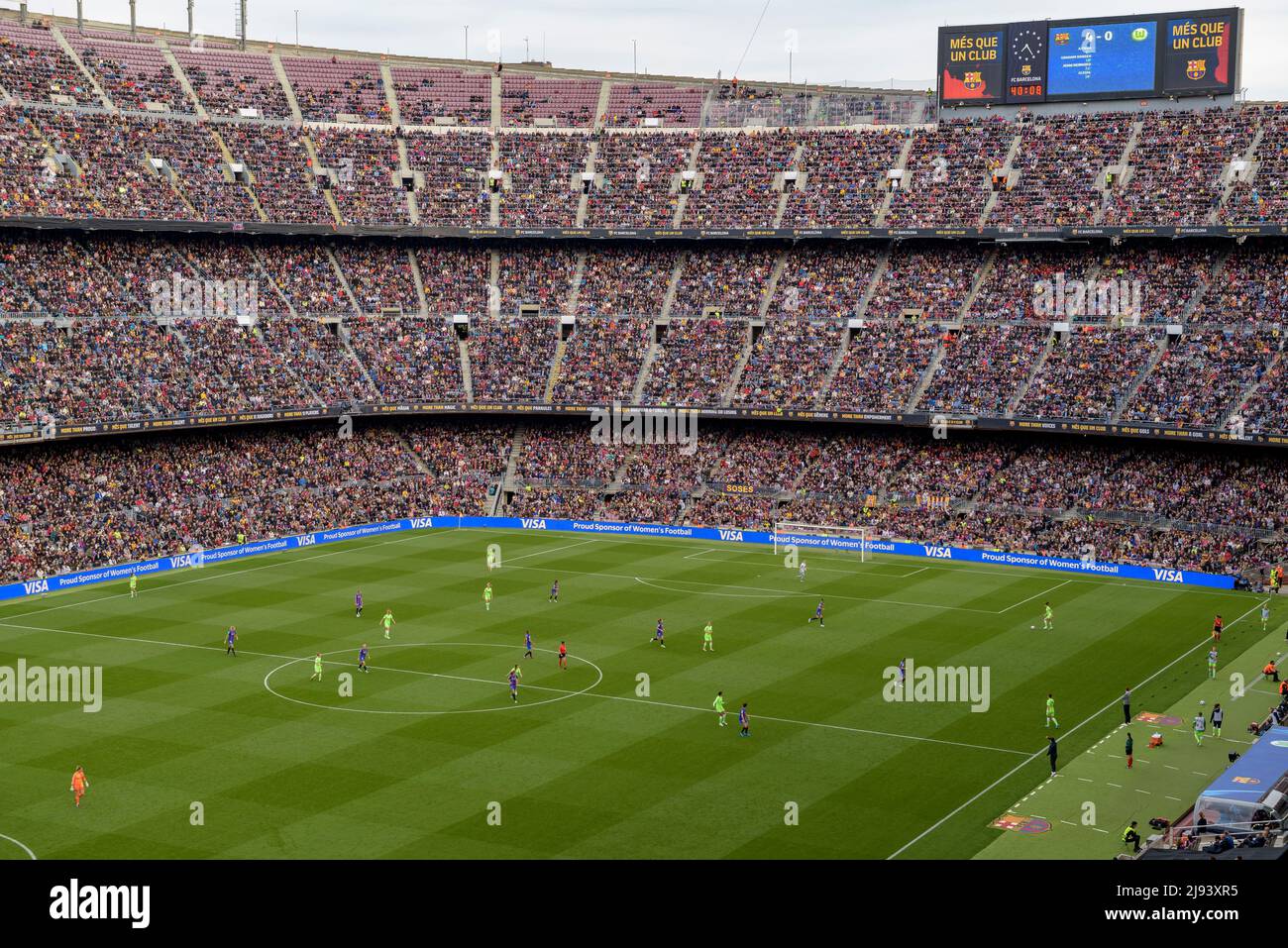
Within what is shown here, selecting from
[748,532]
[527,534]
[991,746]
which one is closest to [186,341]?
[527,534]

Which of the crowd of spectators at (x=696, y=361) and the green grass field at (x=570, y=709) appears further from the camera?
the crowd of spectators at (x=696, y=361)

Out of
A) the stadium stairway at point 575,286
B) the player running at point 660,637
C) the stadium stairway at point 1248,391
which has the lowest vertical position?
the player running at point 660,637

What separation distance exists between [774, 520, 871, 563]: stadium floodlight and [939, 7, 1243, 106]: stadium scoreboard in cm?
3199

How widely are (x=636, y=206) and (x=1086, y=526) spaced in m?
36.9

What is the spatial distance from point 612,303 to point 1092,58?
33.5 metres

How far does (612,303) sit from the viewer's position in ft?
287

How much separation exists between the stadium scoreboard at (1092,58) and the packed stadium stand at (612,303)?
6.21 feet

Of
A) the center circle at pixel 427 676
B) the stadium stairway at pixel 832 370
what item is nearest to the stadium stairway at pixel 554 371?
the stadium stairway at pixel 832 370

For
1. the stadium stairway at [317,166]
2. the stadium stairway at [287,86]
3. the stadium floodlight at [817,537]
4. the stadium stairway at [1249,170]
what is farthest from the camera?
the stadium stairway at [287,86]

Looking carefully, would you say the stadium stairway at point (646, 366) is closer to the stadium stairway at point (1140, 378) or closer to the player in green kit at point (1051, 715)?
the stadium stairway at point (1140, 378)

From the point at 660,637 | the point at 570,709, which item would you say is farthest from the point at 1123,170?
the point at 570,709

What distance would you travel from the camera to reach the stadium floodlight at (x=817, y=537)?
72.8 meters

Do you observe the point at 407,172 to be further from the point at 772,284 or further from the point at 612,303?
the point at 772,284

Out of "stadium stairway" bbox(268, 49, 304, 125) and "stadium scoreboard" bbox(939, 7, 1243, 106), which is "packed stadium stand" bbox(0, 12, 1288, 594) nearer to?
"stadium stairway" bbox(268, 49, 304, 125)
